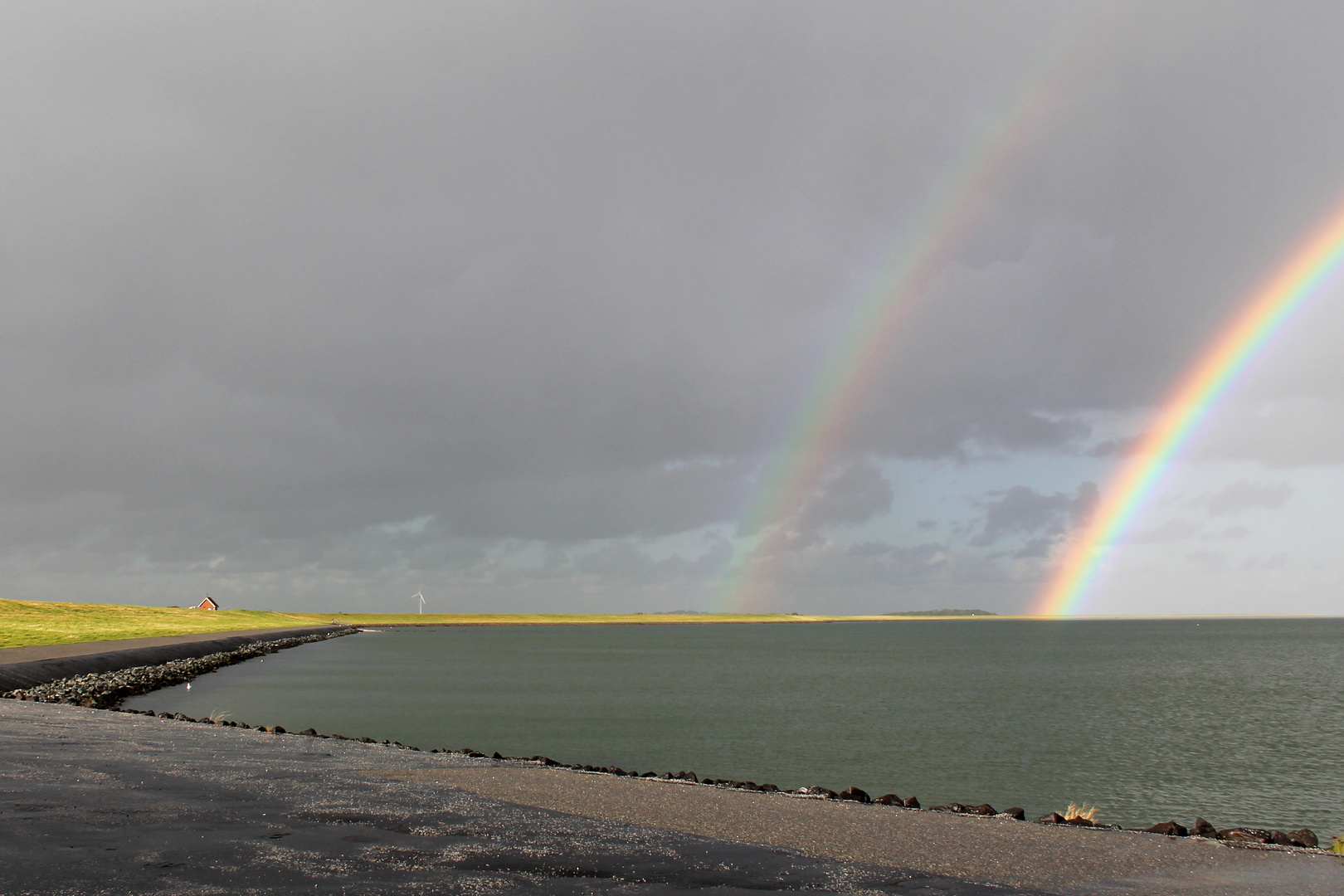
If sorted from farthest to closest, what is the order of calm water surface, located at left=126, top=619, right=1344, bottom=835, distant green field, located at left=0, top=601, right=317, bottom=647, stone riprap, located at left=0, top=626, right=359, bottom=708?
distant green field, located at left=0, top=601, right=317, bottom=647
stone riprap, located at left=0, top=626, right=359, bottom=708
calm water surface, located at left=126, top=619, right=1344, bottom=835

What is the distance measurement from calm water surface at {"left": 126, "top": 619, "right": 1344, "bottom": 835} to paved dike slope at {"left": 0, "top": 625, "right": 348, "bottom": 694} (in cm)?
478

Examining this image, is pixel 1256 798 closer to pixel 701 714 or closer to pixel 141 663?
pixel 701 714

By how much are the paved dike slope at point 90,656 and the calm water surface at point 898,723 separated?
4778 millimetres

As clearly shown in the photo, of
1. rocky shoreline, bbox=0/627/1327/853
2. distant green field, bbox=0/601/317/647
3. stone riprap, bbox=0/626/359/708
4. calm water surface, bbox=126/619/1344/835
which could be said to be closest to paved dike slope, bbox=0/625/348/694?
stone riprap, bbox=0/626/359/708

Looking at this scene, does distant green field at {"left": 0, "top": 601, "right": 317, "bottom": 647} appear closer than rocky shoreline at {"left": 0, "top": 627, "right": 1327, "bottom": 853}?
No

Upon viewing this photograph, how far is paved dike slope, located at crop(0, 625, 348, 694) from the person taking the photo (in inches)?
1640

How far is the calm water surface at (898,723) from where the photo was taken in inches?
1133

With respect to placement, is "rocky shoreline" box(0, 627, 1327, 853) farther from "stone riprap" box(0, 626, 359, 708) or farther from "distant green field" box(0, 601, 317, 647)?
"distant green field" box(0, 601, 317, 647)

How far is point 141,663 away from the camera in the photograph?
61438 mm

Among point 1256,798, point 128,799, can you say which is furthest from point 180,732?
point 1256,798

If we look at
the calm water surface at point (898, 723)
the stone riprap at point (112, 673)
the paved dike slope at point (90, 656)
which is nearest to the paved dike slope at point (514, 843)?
the calm water surface at point (898, 723)

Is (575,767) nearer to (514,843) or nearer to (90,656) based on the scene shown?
(514,843)

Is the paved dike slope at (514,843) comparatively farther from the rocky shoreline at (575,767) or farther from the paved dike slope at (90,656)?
the paved dike slope at (90,656)

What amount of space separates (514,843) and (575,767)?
13.4 m
